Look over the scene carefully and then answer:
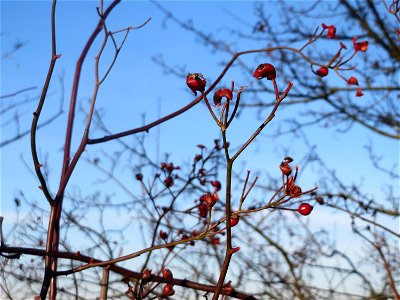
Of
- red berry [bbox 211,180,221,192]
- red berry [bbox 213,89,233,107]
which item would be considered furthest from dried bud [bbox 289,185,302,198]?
red berry [bbox 211,180,221,192]

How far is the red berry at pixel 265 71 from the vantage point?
880 millimetres

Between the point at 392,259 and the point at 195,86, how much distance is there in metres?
3.27

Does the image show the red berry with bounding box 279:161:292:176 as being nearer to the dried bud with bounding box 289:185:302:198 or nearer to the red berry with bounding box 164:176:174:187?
the dried bud with bounding box 289:185:302:198

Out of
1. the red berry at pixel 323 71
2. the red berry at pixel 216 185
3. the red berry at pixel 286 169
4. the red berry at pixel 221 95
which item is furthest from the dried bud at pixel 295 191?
the red berry at pixel 216 185

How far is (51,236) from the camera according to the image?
100 cm

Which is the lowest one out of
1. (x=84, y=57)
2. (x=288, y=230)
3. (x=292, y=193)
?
(x=292, y=193)

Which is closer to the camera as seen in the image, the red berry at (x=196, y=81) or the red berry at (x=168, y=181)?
the red berry at (x=196, y=81)

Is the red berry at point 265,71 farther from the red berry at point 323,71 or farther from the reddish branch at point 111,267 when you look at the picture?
the red berry at point 323,71

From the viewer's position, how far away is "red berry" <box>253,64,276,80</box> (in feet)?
2.89

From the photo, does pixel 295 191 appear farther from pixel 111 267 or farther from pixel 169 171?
pixel 169 171

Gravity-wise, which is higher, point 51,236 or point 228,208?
point 51,236

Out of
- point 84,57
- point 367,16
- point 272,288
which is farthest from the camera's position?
point 367,16

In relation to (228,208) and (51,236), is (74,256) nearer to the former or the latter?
(51,236)

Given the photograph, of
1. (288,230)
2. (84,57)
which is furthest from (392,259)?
(84,57)
